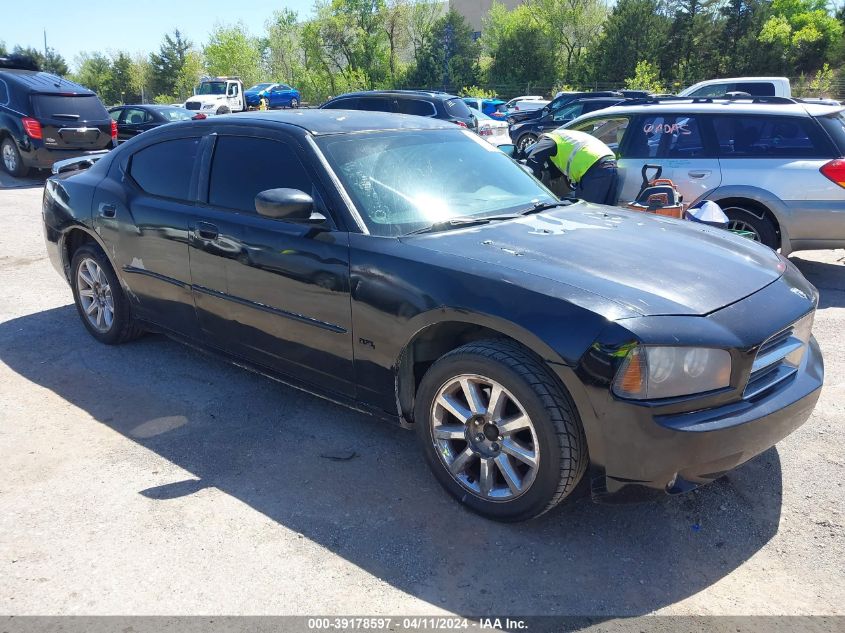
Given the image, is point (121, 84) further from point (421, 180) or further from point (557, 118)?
point (421, 180)

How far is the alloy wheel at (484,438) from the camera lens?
296 centimetres

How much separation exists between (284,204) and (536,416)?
1.61m

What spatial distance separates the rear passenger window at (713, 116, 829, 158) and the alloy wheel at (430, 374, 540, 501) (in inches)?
198

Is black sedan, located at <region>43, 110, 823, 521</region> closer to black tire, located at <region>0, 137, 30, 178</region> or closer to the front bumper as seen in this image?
the front bumper

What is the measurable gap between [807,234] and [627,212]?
3274 mm

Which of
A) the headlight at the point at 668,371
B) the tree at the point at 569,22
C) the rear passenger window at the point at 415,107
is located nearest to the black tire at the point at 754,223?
the headlight at the point at 668,371

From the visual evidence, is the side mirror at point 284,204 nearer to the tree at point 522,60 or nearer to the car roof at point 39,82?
the car roof at point 39,82

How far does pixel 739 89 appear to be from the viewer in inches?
675

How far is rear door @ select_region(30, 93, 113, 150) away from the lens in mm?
13203

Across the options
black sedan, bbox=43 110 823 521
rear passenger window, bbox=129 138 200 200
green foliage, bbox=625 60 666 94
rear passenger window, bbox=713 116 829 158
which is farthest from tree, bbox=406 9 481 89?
black sedan, bbox=43 110 823 521

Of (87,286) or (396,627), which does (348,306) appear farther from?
(87,286)

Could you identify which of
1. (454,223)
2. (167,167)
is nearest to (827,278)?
(454,223)

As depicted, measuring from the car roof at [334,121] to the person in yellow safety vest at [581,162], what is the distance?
2243 millimetres

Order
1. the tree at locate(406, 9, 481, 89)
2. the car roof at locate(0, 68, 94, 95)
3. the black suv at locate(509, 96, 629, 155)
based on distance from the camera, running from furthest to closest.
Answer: the tree at locate(406, 9, 481, 89), the black suv at locate(509, 96, 629, 155), the car roof at locate(0, 68, 94, 95)
